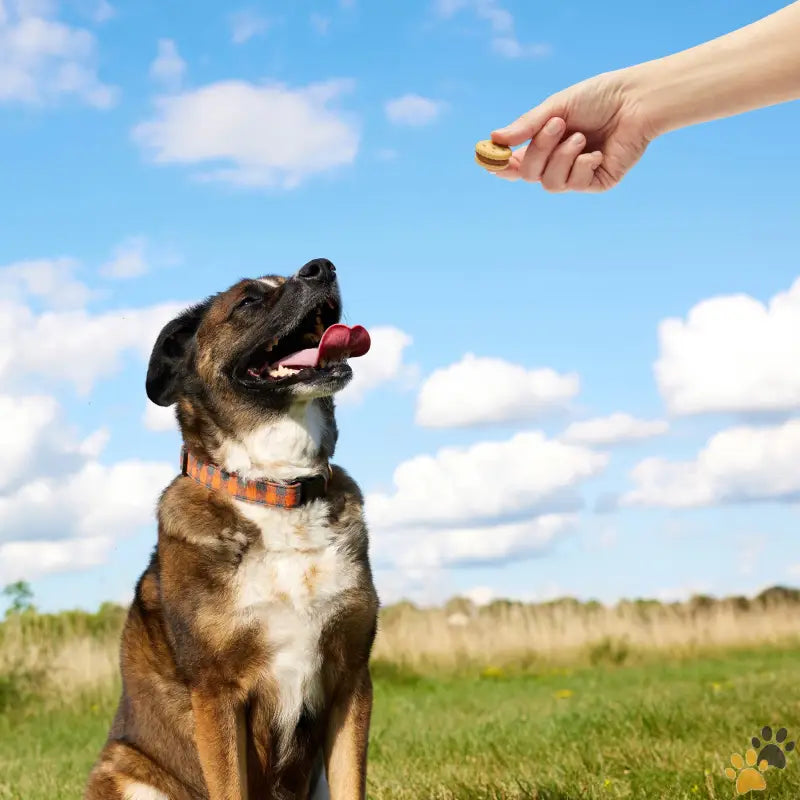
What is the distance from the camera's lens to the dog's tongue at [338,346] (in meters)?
4.32

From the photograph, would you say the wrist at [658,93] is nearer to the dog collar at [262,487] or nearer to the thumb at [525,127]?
the thumb at [525,127]

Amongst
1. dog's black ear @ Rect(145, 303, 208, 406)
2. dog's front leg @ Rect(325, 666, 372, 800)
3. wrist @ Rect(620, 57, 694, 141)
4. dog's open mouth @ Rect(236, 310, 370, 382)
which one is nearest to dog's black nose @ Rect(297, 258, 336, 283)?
dog's open mouth @ Rect(236, 310, 370, 382)

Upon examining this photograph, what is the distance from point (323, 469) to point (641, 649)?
39.8 feet

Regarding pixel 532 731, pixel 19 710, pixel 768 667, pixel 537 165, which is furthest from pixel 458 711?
pixel 537 165

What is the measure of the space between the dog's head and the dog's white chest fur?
1.64 feet

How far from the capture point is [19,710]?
1082cm

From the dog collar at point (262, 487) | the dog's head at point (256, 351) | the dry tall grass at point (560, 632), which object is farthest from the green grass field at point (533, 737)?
the dog's head at point (256, 351)

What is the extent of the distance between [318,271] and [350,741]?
1950 millimetres

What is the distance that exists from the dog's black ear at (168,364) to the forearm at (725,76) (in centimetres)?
223

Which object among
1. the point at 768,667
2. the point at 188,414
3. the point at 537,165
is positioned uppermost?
the point at 537,165

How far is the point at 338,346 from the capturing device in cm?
432

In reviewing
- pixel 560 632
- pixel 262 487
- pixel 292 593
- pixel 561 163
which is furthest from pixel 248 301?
pixel 560 632

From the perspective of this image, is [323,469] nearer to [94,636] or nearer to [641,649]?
[94,636]

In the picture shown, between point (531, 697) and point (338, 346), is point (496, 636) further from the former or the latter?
point (338, 346)
